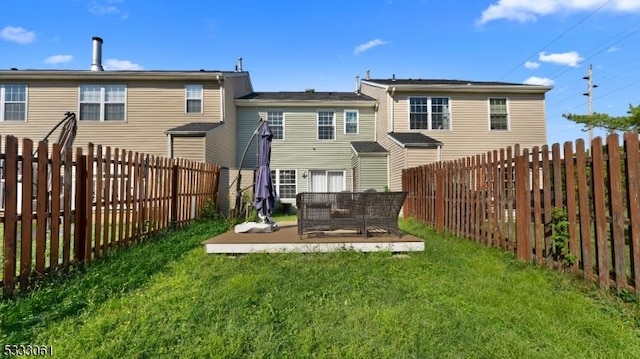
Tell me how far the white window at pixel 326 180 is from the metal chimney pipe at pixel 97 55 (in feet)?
37.1

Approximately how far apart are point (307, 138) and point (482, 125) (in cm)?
825

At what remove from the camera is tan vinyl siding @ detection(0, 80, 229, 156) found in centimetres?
1412

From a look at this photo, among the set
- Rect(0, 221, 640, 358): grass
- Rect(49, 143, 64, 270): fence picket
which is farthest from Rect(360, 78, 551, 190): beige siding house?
Rect(49, 143, 64, 270): fence picket

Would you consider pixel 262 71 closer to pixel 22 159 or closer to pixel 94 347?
pixel 22 159

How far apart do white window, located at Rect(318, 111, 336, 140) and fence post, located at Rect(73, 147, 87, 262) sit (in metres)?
12.3

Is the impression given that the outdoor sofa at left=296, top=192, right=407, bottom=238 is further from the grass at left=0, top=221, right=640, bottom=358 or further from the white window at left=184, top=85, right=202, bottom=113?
the white window at left=184, top=85, right=202, bottom=113

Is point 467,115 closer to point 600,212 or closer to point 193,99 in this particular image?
point 193,99

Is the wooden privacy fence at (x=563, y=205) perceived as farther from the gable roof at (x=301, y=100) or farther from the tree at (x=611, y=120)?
the tree at (x=611, y=120)

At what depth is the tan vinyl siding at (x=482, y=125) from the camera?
1532 cm

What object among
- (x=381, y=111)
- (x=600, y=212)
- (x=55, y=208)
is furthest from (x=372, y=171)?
(x=55, y=208)

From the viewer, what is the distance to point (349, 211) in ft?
18.6

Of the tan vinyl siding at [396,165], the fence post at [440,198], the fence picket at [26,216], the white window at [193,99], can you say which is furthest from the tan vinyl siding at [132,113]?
the fence picket at [26,216]

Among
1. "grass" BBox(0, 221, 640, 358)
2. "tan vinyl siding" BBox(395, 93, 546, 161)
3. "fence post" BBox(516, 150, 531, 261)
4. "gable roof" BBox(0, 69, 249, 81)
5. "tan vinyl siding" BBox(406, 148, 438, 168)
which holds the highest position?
"gable roof" BBox(0, 69, 249, 81)

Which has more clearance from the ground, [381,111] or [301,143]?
[381,111]
